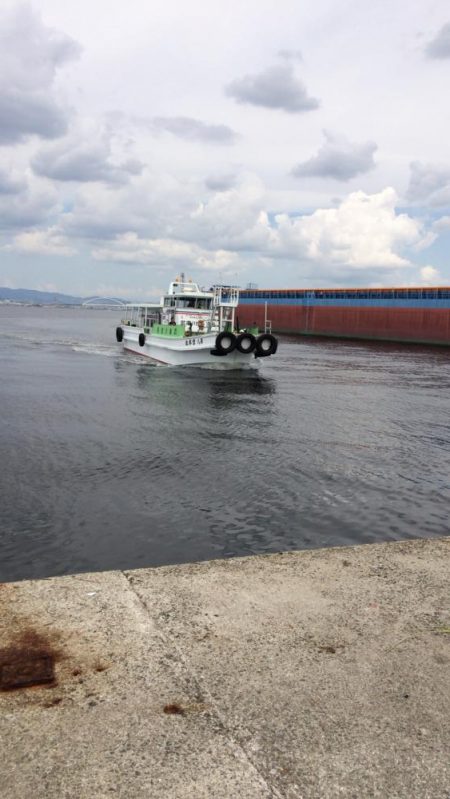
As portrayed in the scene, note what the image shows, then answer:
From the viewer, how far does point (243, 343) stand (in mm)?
34156

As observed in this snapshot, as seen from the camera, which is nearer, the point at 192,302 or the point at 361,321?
the point at 192,302

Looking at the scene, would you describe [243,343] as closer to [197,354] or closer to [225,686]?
[197,354]

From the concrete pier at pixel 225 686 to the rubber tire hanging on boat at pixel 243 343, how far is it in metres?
28.8

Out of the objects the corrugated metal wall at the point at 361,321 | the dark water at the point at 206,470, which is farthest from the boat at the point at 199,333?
the corrugated metal wall at the point at 361,321

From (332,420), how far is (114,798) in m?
18.3

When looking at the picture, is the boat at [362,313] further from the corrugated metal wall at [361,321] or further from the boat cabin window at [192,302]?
the boat cabin window at [192,302]

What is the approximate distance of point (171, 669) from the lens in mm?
3900

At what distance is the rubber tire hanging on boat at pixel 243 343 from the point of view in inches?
1335

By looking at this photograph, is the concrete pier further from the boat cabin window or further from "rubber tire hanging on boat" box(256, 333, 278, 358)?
the boat cabin window

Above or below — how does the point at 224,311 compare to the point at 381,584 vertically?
above

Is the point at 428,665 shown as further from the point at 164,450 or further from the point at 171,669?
the point at 164,450

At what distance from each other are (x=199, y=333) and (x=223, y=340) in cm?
220

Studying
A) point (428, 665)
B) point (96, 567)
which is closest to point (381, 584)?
→ point (428, 665)

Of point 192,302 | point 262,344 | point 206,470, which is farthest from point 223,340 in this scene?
point 206,470
